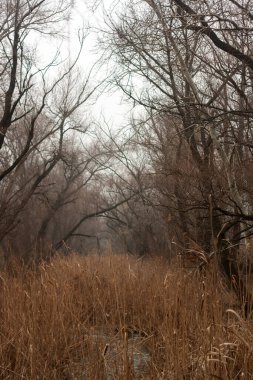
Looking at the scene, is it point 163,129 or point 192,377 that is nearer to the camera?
point 192,377

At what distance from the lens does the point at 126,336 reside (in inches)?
96.5

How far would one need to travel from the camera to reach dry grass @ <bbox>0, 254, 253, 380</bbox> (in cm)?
235

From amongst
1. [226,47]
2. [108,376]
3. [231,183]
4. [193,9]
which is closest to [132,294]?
[108,376]

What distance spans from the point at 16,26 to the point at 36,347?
22.6 feet

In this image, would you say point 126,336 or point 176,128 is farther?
point 176,128

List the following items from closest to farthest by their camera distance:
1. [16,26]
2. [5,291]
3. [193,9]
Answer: [5,291]
[193,9]
[16,26]

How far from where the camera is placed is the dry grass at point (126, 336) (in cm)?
235

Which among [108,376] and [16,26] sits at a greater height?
[16,26]

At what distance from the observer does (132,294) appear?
14.8 ft

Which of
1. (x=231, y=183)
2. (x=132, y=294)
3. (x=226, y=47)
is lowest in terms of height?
(x=132, y=294)

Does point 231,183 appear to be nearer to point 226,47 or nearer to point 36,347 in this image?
point 226,47

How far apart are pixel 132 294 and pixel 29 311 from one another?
4.91 ft

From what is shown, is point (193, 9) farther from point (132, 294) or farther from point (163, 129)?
point (163, 129)

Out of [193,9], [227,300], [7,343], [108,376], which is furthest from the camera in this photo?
[193,9]
